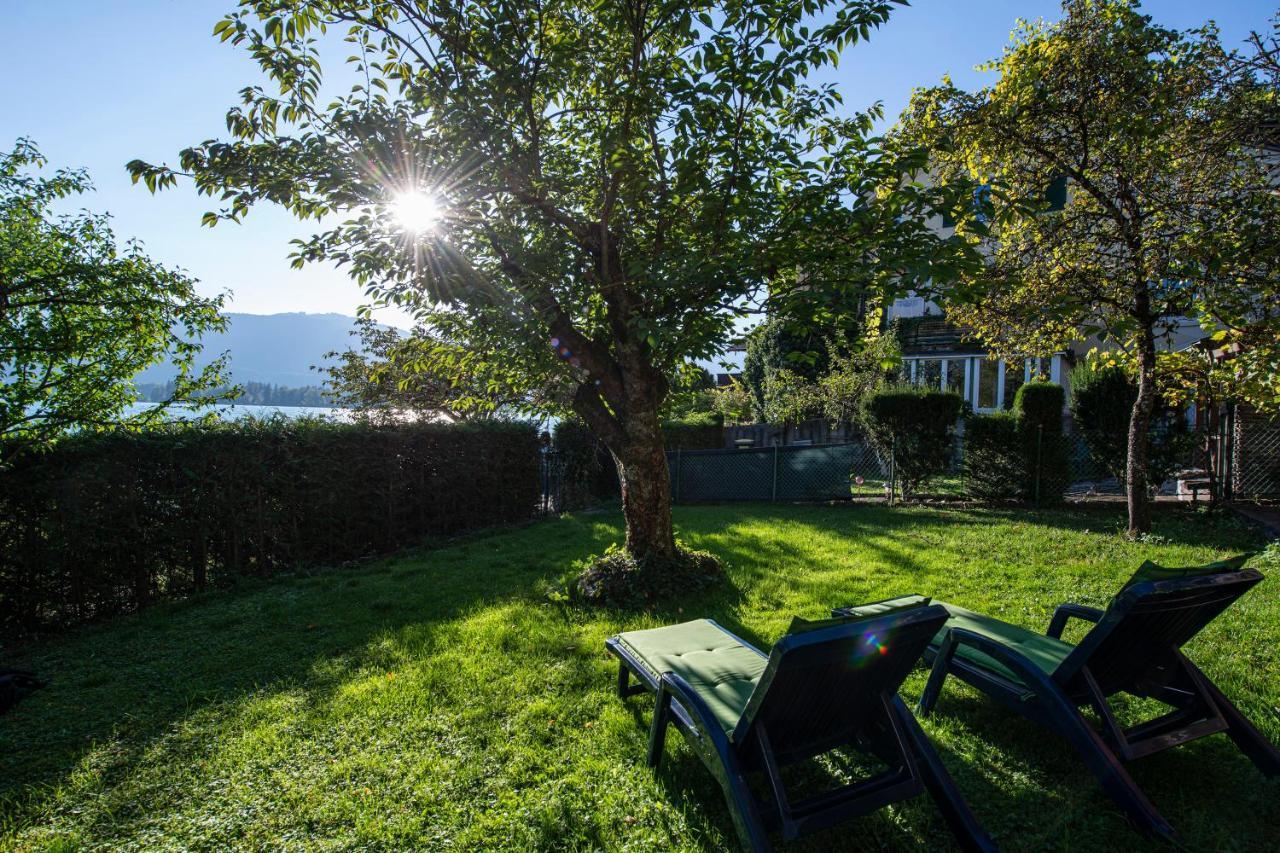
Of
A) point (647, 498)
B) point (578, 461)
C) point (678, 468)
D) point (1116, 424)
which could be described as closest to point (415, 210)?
Result: point (647, 498)

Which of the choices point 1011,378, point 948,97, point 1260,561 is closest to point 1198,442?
point 1260,561

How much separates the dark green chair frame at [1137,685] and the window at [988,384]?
62.8ft

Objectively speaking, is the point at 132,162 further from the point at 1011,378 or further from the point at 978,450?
the point at 1011,378

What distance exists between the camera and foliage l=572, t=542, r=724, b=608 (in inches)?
229

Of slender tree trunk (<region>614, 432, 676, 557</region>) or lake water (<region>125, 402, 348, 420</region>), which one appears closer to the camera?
slender tree trunk (<region>614, 432, 676, 557</region>)

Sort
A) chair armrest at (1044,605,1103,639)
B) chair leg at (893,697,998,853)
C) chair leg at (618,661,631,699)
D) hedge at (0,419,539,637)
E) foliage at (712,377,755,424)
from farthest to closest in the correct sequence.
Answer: foliage at (712,377,755,424) < hedge at (0,419,539,637) < chair leg at (618,661,631,699) < chair armrest at (1044,605,1103,639) < chair leg at (893,697,998,853)

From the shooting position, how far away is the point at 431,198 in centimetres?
519

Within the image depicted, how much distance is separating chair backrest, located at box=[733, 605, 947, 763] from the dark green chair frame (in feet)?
2.75

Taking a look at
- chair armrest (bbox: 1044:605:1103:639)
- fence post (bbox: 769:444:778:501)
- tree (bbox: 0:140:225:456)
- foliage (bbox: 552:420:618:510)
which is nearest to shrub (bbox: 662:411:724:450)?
foliage (bbox: 552:420:618:510)

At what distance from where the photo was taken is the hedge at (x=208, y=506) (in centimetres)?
579

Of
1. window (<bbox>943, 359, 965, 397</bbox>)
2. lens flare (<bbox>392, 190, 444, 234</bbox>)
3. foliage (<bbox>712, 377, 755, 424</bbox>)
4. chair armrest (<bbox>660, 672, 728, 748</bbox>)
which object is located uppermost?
window (<bbox>943, 359, 965, 397</bbox>)

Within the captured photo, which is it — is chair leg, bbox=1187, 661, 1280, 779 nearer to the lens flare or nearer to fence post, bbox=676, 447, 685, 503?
the lens flare

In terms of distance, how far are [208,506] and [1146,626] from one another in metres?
8.34

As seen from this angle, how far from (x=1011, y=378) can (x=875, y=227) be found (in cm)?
1802
